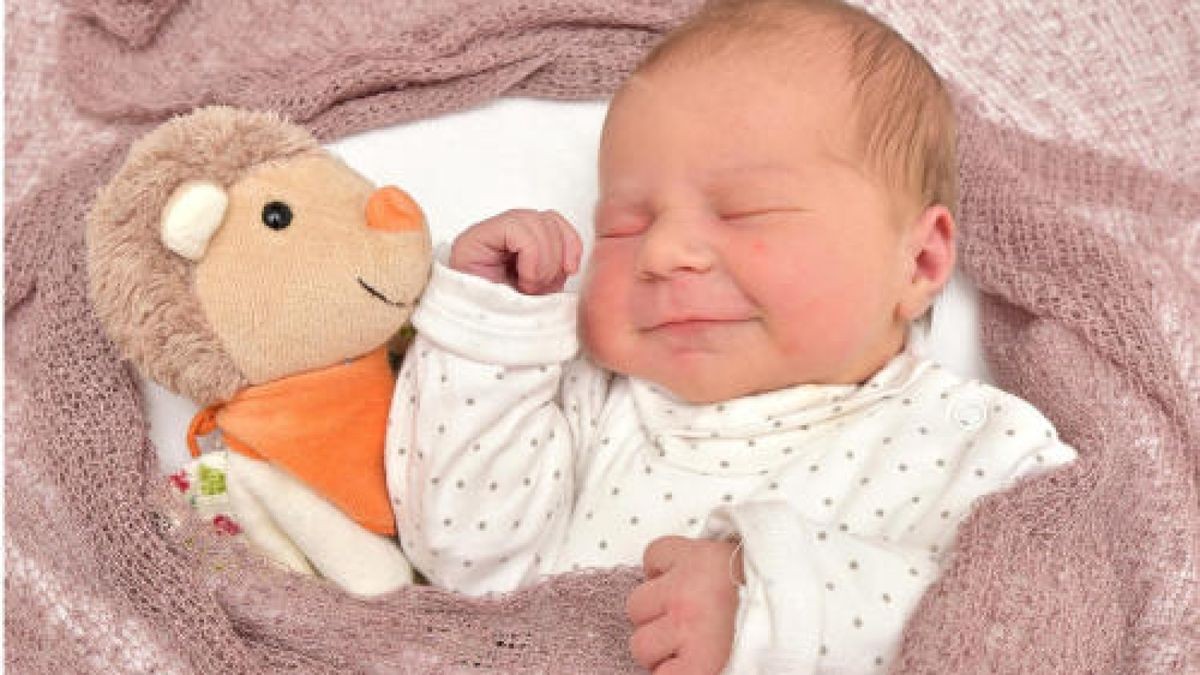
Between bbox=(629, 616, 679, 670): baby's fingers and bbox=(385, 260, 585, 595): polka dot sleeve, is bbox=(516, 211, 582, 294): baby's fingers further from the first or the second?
bbox=(629, 616, 679, 670): baby's fingers

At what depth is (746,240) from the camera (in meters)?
1.31

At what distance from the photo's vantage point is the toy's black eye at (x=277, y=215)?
1.29m

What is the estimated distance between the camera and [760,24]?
4.50ft

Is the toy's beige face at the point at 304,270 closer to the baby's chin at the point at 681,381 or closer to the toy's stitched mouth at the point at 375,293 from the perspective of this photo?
the toy's stitched mouth at the point at 375,293

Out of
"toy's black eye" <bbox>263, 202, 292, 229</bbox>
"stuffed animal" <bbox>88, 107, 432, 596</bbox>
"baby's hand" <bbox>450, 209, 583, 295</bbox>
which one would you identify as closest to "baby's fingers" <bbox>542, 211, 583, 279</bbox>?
"baby's hand" <bbox>450, 209, 583, 295</bbox>

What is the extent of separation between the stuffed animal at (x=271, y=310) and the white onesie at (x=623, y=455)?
0.04m

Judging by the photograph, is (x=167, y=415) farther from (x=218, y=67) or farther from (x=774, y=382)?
(x=774, y=382)

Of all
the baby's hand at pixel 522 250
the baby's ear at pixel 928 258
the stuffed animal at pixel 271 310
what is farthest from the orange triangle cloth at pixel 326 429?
the baby's ear at pixel 928 258

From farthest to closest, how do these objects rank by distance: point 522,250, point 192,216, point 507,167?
point 507,167, point 522,250, point 192,216

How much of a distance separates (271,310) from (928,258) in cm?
64

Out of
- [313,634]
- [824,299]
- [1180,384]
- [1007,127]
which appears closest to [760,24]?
[824,299]

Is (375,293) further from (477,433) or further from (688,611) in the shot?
(688,611)

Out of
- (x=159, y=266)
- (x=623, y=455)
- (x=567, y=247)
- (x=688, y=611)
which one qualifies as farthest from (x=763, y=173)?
(x=159, y=266)

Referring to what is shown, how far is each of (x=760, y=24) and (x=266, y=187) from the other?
1.61 feet
